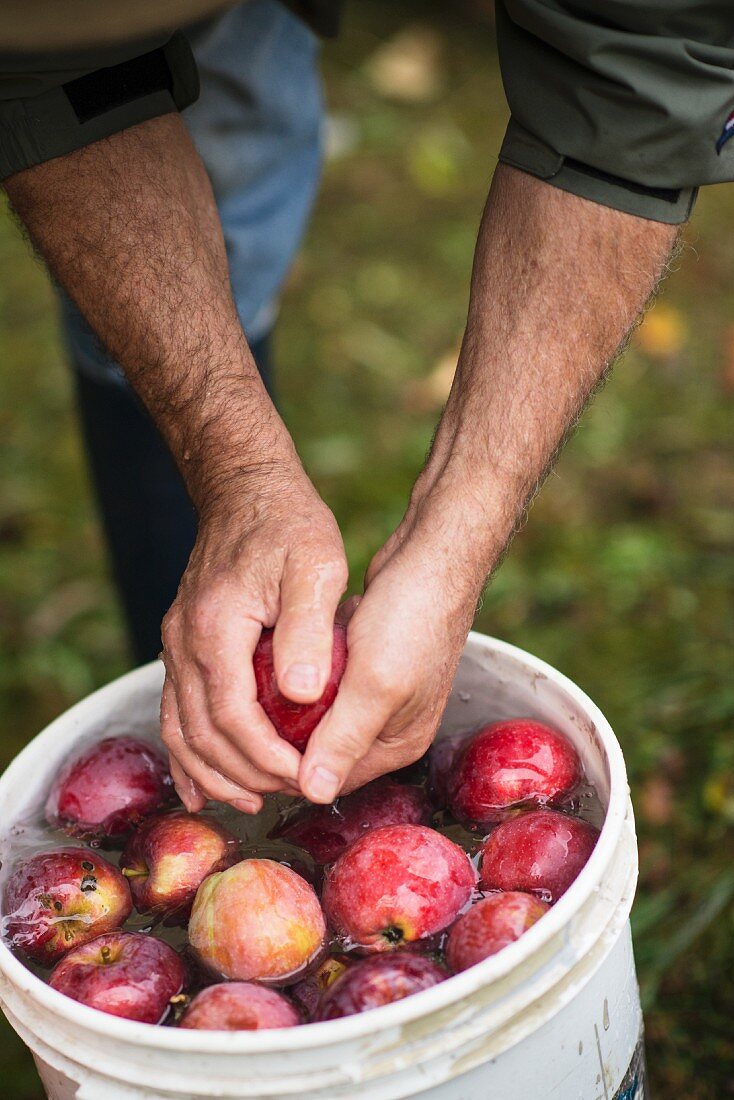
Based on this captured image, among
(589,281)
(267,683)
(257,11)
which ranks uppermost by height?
(257,11)

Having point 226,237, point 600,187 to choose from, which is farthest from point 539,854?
point 226,237

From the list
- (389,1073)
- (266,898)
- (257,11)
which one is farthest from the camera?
(257,11)

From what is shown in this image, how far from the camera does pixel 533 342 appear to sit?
148cm

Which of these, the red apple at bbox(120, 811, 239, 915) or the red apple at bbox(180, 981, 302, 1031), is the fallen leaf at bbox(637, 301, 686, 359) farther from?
the red apple at bbox(180, 981, 302, 1031)

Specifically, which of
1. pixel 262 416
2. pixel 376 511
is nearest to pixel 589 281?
pixel 262 416

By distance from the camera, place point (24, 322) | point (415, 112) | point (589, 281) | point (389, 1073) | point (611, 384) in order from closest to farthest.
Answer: point (389, 1073), point (589, 281), point (611, 384), point (24, 322), point (415, 112)

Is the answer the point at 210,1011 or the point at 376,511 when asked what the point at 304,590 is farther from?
the point at 376,511

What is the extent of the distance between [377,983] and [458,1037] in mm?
105

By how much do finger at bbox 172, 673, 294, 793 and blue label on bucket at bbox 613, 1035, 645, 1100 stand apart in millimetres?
534

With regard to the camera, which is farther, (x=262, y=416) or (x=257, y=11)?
(x=257, y=11)

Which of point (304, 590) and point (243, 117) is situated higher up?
point (243, 117)

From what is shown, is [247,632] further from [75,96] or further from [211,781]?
[75,96]

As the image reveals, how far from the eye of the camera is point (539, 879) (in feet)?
4.27

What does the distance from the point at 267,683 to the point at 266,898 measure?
24 cm
